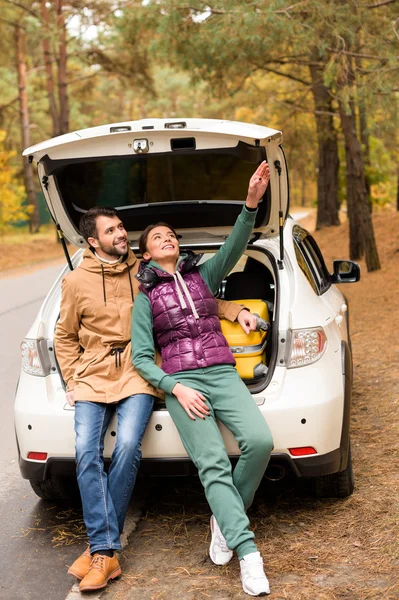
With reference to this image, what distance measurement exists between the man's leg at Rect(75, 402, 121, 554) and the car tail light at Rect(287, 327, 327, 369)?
1089 mm

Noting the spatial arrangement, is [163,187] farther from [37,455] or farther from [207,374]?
[37,455]

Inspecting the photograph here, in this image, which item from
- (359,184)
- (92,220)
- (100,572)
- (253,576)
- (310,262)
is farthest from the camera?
(359,184)

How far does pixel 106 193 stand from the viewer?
501 cm

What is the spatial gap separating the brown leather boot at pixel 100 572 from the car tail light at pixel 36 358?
1124 millimetres

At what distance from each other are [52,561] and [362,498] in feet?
5.96

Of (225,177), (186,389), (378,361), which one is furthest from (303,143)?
(186,389)

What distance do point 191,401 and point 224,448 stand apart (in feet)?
0.98

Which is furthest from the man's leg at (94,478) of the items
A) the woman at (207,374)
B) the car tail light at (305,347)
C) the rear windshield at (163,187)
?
the rear windshield at (163,187)

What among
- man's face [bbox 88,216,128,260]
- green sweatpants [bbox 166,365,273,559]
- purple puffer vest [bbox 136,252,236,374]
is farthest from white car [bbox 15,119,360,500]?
man's face [bbox 88,216,128,260]

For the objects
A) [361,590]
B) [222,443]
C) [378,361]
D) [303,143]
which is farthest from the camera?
[303,143]

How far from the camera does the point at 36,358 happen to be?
14.1 feet

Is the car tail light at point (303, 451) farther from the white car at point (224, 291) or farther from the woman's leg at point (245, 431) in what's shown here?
A: the woman's leg at point (245, 431)

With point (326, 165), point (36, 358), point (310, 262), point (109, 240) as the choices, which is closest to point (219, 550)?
point (36, 358)

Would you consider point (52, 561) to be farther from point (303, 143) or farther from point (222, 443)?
point (303, 143)
